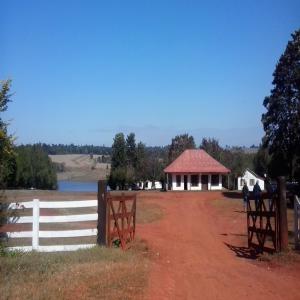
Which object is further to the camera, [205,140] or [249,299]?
[205,140]

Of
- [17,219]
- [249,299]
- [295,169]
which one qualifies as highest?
[295,169]

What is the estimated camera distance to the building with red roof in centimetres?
6881

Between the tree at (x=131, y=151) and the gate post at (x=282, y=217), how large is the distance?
276ft

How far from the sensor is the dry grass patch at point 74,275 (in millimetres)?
8289

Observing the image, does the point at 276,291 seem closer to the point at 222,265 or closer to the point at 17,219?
the point at 222,265

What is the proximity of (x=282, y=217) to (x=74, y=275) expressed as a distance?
6.66 meters

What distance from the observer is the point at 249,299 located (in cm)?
892

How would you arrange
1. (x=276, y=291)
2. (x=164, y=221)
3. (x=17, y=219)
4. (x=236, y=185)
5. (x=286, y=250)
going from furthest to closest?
1. (x=236, y=185)
2. (x=164, y=221)
3. (x=286, y=250)
4. (x=17, y=219)
5. (x=276, y=291)

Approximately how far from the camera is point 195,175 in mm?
69625

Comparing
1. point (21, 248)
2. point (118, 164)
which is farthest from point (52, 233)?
point (118, 164)

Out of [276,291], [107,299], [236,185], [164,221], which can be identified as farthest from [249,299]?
[236,185]

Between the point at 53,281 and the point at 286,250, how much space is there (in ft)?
23.6

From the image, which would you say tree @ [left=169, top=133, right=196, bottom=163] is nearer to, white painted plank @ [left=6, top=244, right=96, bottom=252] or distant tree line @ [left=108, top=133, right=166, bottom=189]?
distant tree line @ [left=108, top=133, right=166, bottom=189]

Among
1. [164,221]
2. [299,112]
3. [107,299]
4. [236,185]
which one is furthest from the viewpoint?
[236,185]
